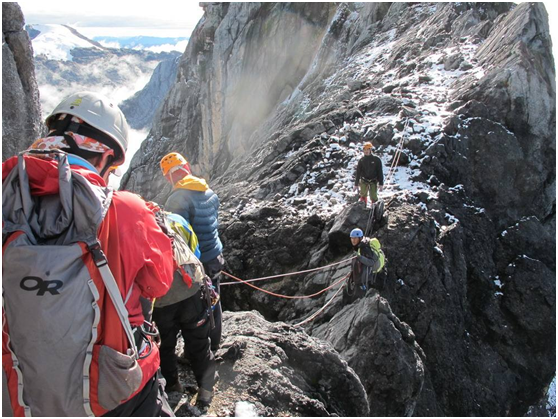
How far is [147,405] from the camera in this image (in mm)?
2674

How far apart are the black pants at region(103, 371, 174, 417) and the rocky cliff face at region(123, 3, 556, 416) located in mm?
5577

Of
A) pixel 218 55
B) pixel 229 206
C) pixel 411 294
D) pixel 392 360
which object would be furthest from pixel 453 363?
pixel 218 55

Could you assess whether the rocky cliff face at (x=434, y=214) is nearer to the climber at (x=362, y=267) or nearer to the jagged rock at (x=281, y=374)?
the climber at (x=362, y=267)

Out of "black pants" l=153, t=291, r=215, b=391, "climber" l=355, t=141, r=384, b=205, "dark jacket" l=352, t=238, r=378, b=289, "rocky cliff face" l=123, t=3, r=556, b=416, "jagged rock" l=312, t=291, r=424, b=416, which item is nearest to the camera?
"black pants" l=153, t=291, r=215, b=391

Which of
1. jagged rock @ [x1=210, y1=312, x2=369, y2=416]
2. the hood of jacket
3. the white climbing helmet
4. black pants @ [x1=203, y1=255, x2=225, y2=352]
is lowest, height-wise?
jagged rock @ [x1=210, y1=312, x2=369, y2=416]

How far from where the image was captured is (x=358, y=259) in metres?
8.76

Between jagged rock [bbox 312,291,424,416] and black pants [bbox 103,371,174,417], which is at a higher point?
black pants [bbox 103,371,174,417]

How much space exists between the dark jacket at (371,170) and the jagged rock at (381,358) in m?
3.98

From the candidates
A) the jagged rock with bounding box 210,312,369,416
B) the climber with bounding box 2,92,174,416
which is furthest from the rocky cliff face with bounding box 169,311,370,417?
the climber with bounding box 2,92,174,416

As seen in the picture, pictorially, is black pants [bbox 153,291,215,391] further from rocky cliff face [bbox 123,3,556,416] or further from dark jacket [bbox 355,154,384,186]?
dark jacket [bbox 355,154,384,186]

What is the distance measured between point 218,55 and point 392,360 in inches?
1539

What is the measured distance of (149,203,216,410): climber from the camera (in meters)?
3.89

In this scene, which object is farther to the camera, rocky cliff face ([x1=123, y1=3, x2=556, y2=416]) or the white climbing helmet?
rocky cliff face ([x1=123, y1=3, x2=556, y2=416])

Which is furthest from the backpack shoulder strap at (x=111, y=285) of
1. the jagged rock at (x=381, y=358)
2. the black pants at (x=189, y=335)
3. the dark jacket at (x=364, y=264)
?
the dark jacket at (x=364, y=264)
